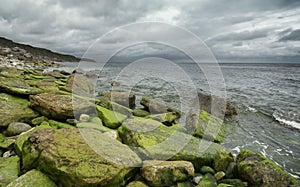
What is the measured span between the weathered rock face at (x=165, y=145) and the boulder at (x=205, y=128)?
1.09 meters

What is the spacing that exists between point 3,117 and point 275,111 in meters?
14.6

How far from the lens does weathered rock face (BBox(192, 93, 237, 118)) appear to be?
12.4 m

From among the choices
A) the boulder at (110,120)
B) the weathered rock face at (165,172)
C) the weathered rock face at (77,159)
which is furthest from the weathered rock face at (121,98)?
the weathered rock face at (165,172)

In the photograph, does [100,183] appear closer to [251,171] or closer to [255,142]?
[251,171]

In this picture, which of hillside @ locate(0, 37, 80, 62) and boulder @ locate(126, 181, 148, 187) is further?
hillside @ locate(0, 37, 80, 62)

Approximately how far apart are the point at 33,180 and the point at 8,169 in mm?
891

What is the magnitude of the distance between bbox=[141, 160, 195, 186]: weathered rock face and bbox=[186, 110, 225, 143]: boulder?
3.10 metres

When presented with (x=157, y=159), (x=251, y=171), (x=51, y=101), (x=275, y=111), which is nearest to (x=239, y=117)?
(x=275, y=111)

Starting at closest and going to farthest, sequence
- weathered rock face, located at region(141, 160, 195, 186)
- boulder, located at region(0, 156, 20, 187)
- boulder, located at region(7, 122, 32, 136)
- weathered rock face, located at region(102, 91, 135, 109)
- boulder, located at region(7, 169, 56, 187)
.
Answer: boulder, located at region(7, 169, 56, 187)
boulder, located at region(0, 156, 20, 187)
weathered rock face, located at region(141, 160, 195, 186)
boulder, located at region(7, 122, 32, 136)
weathered rock face, located at region(102, 91, 135, 109)

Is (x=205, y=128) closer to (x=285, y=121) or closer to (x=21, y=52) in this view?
(x=285, y=121)

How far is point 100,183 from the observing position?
4020 mm

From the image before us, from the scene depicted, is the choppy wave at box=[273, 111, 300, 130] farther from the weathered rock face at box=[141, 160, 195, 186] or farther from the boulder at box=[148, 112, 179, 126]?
the weathered rock face at box=[141, 160, 195, 186]

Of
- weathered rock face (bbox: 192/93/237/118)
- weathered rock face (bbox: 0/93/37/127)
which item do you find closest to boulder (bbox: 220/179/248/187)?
weathered rock face (bbox: 0/93/37/127)

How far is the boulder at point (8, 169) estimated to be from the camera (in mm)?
4164
